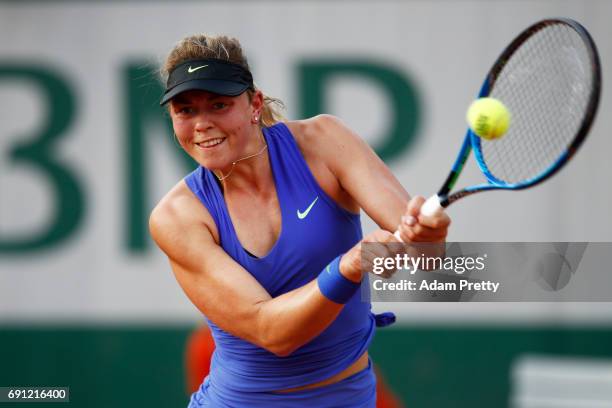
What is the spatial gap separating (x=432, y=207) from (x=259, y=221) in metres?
0.63

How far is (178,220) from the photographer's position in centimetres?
301

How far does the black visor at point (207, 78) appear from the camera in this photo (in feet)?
9.39

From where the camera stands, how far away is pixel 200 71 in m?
2.90

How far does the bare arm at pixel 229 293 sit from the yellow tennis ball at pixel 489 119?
0.58m

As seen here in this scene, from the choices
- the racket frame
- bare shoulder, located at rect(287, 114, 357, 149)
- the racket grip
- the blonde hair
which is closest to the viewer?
the racket frame

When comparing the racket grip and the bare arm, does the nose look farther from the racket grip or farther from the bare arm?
the racket grip

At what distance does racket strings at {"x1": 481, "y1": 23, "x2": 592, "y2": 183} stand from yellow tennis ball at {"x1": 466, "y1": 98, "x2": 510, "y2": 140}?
0.15 m

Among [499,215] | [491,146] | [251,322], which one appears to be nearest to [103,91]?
[499,215]

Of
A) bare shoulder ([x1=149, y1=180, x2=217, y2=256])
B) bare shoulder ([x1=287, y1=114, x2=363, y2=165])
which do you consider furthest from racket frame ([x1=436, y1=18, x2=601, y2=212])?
bare shoulder ([x1=149, y1=180, x2=217, y2=256])

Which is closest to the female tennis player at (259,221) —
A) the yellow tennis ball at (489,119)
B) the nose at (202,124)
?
the nose at (202,124)

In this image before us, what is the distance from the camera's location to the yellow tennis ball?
263cm

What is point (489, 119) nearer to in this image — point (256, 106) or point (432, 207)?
point (432, 207)

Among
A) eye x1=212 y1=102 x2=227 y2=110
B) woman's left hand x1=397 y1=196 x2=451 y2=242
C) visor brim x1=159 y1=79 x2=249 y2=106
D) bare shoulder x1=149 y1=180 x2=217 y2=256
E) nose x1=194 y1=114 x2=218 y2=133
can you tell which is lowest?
bare shoulder x1=149 y1=180 x2=217 y2=256

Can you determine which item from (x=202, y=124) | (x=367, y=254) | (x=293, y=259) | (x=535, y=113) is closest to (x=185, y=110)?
(x=202, y=124)
